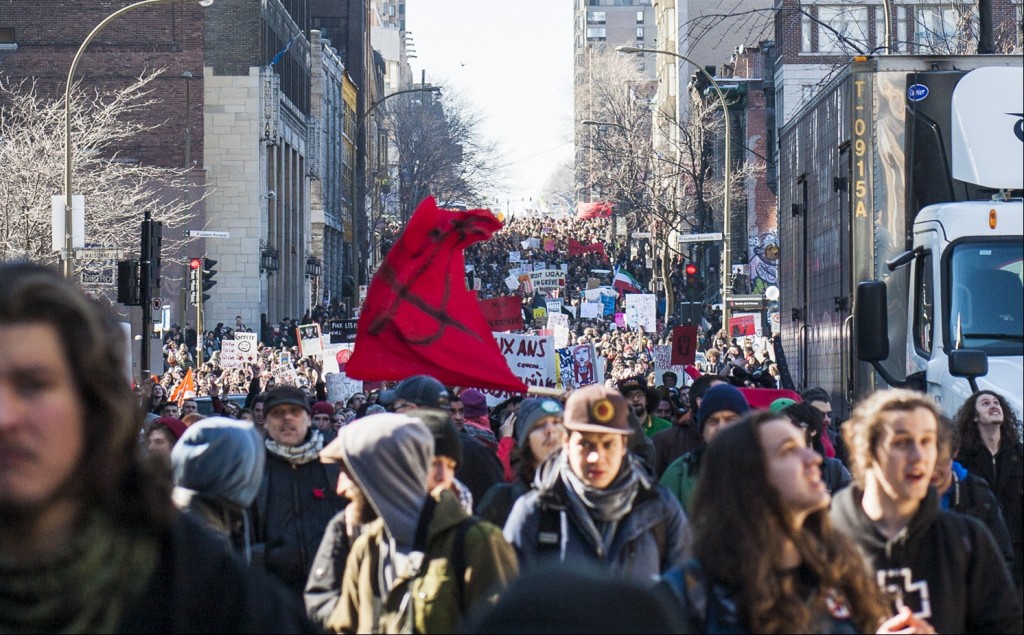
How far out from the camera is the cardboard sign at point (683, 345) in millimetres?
23406

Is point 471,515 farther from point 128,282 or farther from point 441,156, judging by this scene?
point 441,156

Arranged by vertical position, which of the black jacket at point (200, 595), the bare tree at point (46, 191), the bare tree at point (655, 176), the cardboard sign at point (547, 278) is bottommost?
the black jacket at point (200, 595)

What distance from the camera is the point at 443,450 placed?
573 centimetres

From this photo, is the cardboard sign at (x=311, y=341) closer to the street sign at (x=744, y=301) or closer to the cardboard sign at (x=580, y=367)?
the cardboard sign at (x=580, y=367)

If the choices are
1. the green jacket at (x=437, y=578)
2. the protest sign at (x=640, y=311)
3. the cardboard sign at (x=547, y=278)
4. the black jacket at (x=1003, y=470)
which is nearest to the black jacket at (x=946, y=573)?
the green jacket at (x=437, y=578)

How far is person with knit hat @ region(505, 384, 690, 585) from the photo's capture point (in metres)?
5.52

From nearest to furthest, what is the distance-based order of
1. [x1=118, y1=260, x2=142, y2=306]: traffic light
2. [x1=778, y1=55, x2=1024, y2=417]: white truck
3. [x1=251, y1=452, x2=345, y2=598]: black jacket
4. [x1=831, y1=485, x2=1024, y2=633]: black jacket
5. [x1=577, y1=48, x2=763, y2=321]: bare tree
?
[x1=831, y1=485, x2=1024, y2=633]: black jacket, [x1=251, y1=452, x2=345, y2=598]: black jacket, [x1=778, y1=55, x2=1024, y2=417]: white truck, [x1=118, y1=260, x2=142, y2=306]: traffic light, [x1=577, y1=48, x2=763, y2=321]: bare tree

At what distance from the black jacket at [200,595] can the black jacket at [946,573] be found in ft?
8.22

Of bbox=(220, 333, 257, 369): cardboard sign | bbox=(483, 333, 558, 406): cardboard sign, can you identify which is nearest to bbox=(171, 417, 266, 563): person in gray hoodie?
bbox=(483, 333, 558, 406): cardboard sign

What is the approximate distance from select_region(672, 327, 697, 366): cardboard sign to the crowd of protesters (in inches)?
489

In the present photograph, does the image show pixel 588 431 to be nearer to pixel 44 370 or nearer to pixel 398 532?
pixel 398 532

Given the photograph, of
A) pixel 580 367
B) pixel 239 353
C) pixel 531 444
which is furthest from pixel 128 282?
pixel 531 444

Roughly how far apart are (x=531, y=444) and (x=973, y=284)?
15.7 feet

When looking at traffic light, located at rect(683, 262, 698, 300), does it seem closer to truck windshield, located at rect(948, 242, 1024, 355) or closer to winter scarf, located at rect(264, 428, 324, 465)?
truck windshield, located at rect(948, 242, 1024, 355)
